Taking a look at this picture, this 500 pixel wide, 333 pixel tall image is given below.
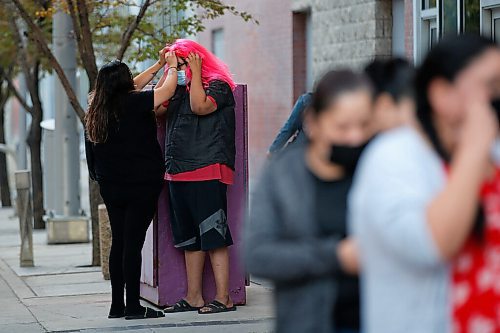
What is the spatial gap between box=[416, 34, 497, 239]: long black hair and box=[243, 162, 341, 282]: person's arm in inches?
18.1

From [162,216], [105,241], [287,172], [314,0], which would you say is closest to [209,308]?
[162,216]

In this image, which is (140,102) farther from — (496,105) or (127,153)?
(496,105)

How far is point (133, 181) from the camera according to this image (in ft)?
27.1

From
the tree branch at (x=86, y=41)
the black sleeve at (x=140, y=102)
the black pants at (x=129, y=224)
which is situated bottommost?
the black pants at (x=129, y=224)

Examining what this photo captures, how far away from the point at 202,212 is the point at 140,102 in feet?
3.16

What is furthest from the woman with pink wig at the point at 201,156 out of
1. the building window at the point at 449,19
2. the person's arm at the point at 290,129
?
the building window at the point at 449,19

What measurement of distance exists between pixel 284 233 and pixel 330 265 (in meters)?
0.18

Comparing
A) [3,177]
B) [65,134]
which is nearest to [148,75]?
[65,134]

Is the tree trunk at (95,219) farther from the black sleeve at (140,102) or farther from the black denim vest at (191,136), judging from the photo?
the black sleeve at (140,102)

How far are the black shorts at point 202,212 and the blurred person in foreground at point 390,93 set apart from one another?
5078mm

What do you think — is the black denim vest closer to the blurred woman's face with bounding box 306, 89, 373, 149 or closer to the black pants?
the black pants

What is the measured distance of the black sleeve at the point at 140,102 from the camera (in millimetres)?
8172

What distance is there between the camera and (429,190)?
3.03 metres

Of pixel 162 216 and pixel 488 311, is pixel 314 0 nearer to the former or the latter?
pixel 162 216
